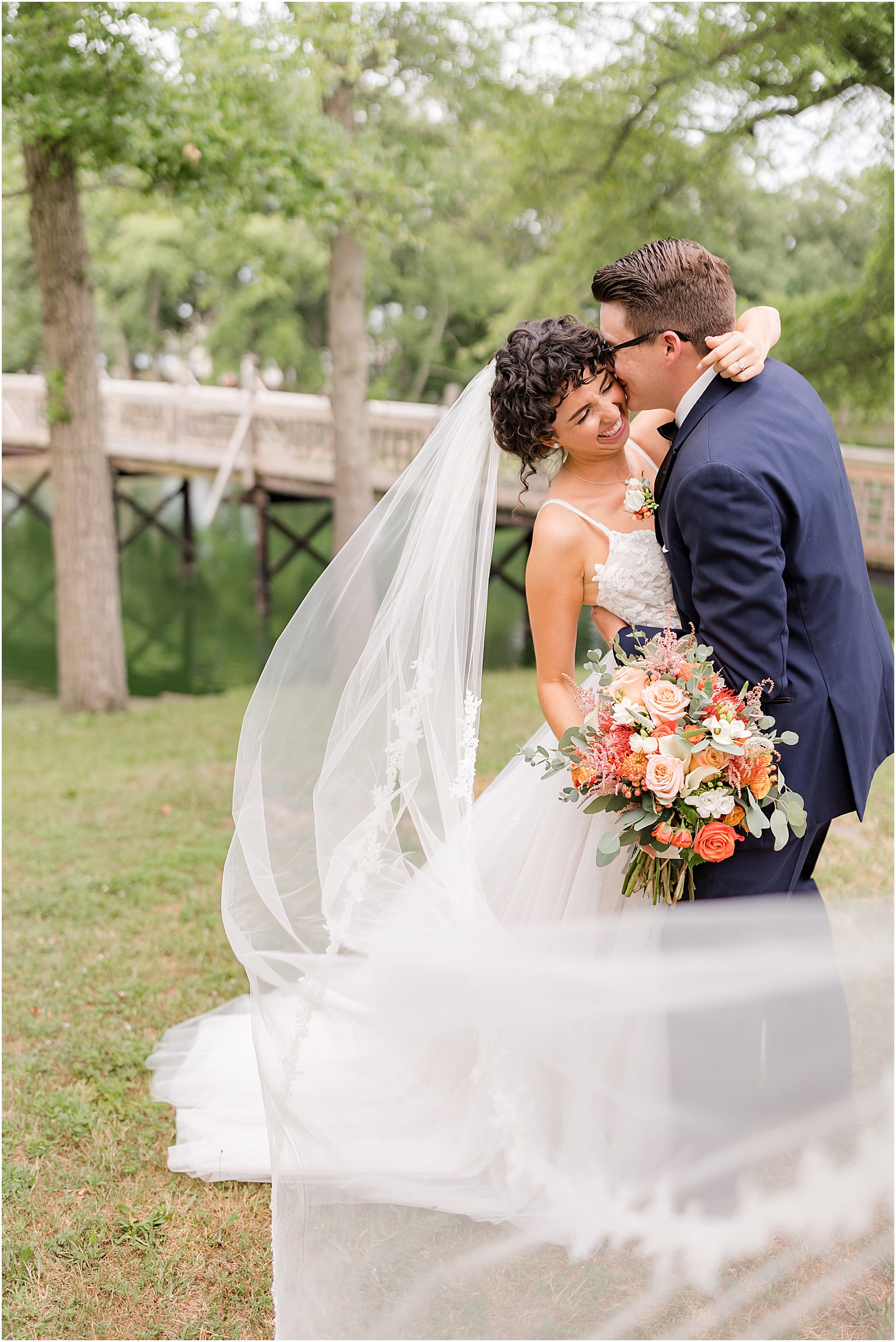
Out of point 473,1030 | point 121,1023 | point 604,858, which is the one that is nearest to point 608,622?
point 604,858

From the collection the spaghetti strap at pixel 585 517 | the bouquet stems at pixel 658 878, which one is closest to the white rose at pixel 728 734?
the bouquet stems at pixel 658 878

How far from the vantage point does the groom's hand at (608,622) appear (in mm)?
3033

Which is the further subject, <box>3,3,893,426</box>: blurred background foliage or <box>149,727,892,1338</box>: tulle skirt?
<box>3,3,893,426</box>: blurred background foliage

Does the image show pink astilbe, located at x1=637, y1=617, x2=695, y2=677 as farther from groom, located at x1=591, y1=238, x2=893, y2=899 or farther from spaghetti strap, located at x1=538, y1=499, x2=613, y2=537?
spaghetti strap, located at x1=538, y1=499, x2=613, y2=537

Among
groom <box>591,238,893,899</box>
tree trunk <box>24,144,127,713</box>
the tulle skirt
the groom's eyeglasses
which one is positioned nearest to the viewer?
groom <box>591,238,893,899</box>

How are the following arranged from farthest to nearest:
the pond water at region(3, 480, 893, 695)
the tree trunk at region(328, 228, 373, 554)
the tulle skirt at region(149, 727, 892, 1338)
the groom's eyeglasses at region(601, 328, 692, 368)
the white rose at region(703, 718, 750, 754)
A: the pond water at region(3, 480, 893, 695), the tree trunk at region(328, 228, 373, 554), the groom's eyeglasses at region(601, 328, 692, 368), the tulle skirt at region(149, 727, 892, 1338), the white rose at region(703, 718, 750, 754)

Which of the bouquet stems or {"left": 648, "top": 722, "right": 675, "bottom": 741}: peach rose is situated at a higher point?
{"left": 648, "top": 722, "right": 675, "bottom": 741}: peach rose

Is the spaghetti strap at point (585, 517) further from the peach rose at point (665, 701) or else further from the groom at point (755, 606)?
the peach rose at point (665, 701)

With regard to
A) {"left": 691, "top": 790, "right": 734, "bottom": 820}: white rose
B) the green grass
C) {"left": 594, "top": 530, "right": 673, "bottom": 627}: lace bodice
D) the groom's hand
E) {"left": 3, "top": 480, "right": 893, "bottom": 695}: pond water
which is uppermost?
{"left": 594, "top": 530, "right": 673, "bottom": 627}: lace bodice

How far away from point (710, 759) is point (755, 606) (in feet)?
1.19

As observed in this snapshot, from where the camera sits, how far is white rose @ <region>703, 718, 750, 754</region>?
7.68 feet

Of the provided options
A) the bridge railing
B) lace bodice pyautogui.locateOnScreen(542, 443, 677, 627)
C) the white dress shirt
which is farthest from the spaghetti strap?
the bridge railing

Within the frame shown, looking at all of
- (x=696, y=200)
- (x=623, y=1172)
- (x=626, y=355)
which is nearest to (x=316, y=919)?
(x=623, y=1172)

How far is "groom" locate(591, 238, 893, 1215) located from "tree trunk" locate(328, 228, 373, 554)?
9570 mm
